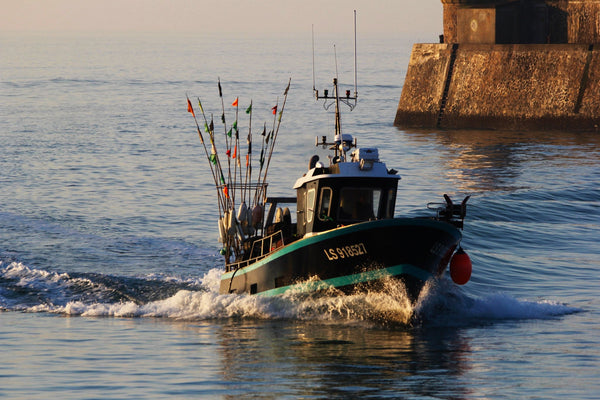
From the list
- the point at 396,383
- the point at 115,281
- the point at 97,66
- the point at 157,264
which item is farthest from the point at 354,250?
the point at 97,66

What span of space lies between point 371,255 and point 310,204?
1.80 m

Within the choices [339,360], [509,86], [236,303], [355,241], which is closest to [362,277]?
[355,241]

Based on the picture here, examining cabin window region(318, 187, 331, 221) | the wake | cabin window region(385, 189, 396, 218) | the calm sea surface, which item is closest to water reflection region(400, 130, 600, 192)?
the calm sea surface

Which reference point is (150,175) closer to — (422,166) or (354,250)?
(422,166)

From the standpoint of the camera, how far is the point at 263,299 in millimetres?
19672

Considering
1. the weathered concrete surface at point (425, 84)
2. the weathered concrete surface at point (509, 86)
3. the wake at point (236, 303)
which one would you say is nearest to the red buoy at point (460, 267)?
the wake at point (236, 303)

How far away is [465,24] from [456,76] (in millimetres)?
2903

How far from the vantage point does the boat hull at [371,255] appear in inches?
700

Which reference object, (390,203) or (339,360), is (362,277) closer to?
(390,203)

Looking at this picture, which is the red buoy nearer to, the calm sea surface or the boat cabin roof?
the calm sea surface

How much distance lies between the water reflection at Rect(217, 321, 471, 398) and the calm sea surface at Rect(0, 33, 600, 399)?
5cm

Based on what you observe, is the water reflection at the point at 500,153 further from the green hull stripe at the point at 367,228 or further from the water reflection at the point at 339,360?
the water reflection at the point at 339,360

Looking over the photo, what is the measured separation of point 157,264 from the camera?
2678cm

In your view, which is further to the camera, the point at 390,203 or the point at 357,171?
the point at 390,203
